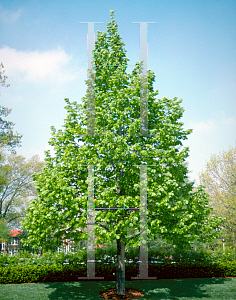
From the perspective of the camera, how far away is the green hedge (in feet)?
44.6

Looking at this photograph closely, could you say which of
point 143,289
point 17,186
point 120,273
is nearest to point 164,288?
point 143,289

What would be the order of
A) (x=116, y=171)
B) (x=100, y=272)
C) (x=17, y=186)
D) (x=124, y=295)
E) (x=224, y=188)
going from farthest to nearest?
1. (x=17, y=186)
2. (x=224, y=188)
3. (x=100, y=272)
4. (x=124, y=295)
5. (x=116, y=171)

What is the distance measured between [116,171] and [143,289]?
19.8ft

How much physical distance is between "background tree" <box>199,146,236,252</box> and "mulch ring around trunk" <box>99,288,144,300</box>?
14.1 meters

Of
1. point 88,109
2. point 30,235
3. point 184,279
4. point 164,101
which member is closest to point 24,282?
point 30,235

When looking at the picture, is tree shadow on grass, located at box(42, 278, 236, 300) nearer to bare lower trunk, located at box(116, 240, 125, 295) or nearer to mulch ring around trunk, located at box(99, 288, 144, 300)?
mulch ring around trunk, located at box(99, 288, 144, 300)

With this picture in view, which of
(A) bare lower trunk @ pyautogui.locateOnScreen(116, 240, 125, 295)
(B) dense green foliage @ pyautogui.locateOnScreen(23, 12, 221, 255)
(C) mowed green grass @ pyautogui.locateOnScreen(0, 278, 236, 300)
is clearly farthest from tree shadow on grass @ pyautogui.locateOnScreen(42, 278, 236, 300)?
(B) dense green foliage @ pyautogui.locateOnScreen(23, 12, 221, 255)

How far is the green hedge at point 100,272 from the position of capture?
44.6 ft

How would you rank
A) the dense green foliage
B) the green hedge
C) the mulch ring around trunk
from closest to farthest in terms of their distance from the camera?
the dense green foliage, the mulch ring around trunk, the green hedge

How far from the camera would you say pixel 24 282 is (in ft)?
44.6

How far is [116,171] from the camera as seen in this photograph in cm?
1022

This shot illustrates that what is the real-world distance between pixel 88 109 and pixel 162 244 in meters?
13.0

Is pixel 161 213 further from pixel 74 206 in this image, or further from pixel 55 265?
pixel 55 265

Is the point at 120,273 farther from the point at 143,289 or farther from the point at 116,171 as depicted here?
the point at 116,171
